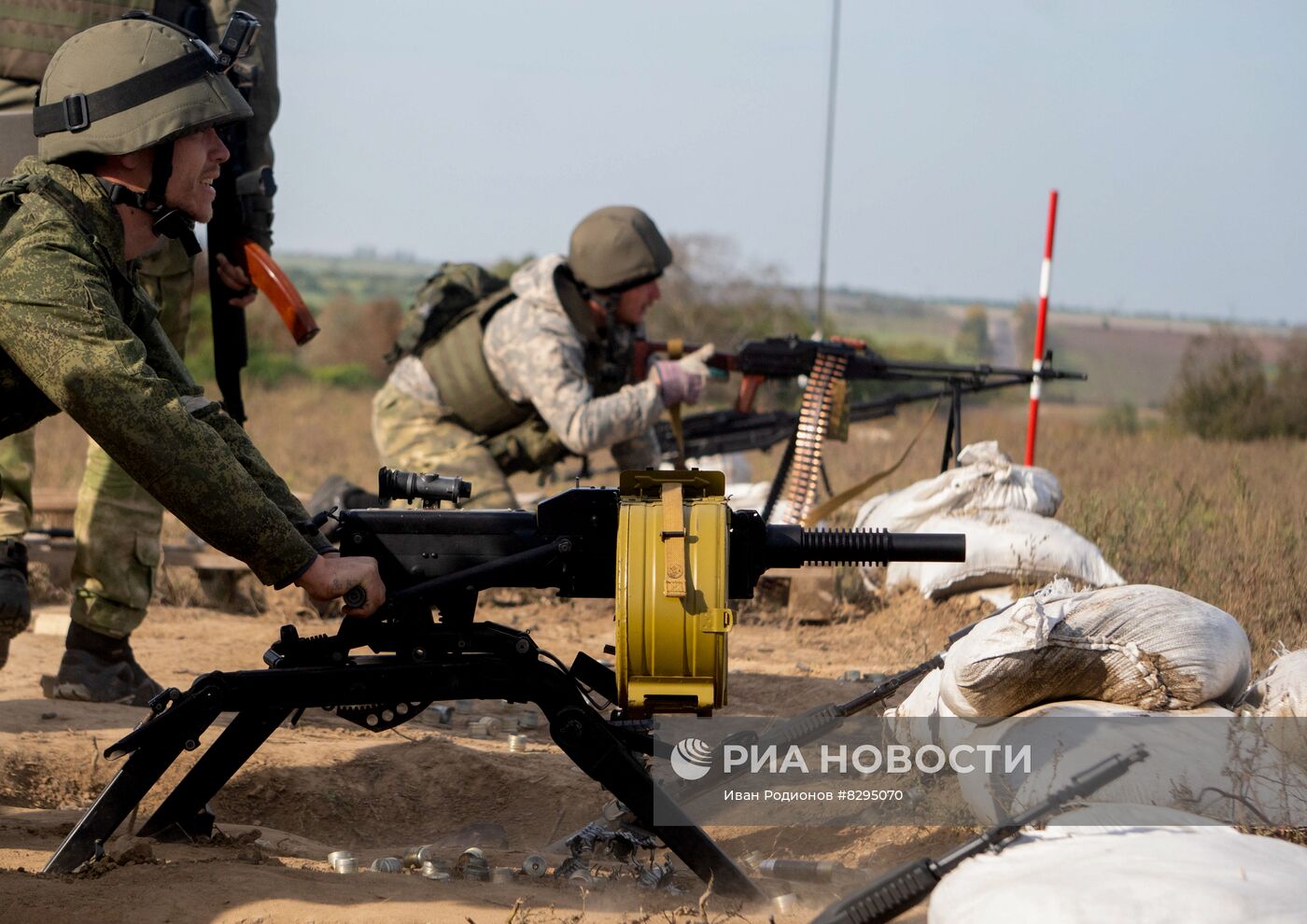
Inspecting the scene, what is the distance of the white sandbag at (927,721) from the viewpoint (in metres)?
3.77

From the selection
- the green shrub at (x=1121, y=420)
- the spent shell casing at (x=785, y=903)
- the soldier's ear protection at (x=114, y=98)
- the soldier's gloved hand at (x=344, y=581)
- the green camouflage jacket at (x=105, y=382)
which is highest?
the soldier's ear protection at (x=114, y=98)

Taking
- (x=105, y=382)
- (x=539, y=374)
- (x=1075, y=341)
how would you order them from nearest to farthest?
(x=105, y=382) → (x=539, y=374) → (x=1075, y=341)

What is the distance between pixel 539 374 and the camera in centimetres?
657

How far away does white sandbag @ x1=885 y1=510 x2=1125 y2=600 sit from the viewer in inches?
229

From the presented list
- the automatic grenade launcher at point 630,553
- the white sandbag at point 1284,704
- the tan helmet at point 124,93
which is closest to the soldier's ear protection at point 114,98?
the tan helmet at point 124,93

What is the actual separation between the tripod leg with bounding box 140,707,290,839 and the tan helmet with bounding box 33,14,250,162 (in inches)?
51.5

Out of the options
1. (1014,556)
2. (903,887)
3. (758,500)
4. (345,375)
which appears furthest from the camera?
(345,375)

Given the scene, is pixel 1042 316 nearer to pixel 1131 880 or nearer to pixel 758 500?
pixel 758 500

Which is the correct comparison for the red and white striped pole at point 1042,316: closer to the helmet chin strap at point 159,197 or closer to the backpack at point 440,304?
the backpack at point 440,304

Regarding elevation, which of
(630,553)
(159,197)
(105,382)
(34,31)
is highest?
(34,31)

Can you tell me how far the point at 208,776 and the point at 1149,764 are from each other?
84.7 inches

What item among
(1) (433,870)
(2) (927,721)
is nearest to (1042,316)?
(2) (927,721)

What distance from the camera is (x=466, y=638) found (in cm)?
322

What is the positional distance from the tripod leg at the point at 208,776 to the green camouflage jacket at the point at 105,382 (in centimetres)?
38
